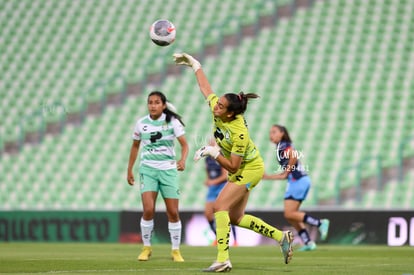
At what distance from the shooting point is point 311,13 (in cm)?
2448

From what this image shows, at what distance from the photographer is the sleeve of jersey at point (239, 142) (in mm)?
9609

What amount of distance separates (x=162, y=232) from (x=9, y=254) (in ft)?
18.2

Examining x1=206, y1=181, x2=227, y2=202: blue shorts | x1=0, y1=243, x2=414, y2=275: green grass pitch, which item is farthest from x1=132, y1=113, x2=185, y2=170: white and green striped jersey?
x1=206, y1=181, x2=227, y2=202: blue shorts

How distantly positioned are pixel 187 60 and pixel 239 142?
1420mm

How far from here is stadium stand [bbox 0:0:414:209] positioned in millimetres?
21391

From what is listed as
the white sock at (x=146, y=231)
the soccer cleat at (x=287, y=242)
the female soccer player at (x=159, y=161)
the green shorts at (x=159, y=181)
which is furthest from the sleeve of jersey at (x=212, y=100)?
the white sock at (x=146, y=231)

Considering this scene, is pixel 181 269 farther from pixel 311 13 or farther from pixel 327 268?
pixel 311 13

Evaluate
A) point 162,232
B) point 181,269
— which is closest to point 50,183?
point 162,232

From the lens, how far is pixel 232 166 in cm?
960

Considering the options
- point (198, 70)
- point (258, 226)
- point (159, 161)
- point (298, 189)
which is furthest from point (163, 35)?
point (298, 189)

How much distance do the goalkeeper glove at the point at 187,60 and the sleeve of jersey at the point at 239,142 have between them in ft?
3.64

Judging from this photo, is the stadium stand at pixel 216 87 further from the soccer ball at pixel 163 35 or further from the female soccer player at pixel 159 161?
the soccer ball at pixel 163 35

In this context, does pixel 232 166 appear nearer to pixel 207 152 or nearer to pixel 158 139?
pixel 207 152

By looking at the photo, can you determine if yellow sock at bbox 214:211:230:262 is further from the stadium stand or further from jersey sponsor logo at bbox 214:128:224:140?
the stadium stand
